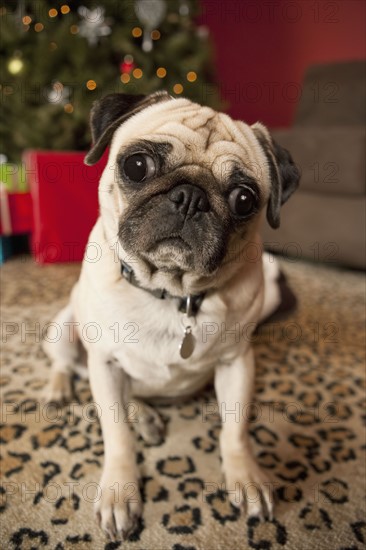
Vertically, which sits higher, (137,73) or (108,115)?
(108,115)

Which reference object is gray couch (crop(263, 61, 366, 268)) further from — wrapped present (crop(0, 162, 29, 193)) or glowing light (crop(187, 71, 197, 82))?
wrapped present (crop(0, 162, 29, 193))

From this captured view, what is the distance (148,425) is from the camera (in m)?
1.33

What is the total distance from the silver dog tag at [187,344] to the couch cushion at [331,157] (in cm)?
244

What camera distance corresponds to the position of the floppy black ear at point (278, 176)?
45.9 inches

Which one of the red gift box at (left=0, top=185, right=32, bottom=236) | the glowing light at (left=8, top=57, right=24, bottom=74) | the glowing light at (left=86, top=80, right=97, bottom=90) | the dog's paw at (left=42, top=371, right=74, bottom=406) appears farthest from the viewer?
the glowing light at (left=86, top=80, right=97, bottom=90)

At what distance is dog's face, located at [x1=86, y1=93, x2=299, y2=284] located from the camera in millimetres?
988

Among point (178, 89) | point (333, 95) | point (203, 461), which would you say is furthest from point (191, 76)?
point (203, 461)

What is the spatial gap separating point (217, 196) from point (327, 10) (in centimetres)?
403

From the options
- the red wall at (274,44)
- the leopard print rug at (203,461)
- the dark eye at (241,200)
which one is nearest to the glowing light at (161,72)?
the red wall at (274,44)

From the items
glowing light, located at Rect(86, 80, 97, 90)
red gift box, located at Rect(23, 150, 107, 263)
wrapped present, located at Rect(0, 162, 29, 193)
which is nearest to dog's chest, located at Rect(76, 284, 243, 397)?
red gift box, located at Rect(23, 150, 107, 263)

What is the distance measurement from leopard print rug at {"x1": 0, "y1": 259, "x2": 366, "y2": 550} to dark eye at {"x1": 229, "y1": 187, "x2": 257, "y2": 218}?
1.87 feet

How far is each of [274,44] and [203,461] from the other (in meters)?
4.55

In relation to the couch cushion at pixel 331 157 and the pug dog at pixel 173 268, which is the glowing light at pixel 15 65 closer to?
the couch cushion at pixel 331 157

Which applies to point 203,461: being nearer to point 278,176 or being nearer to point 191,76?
point 278,176
